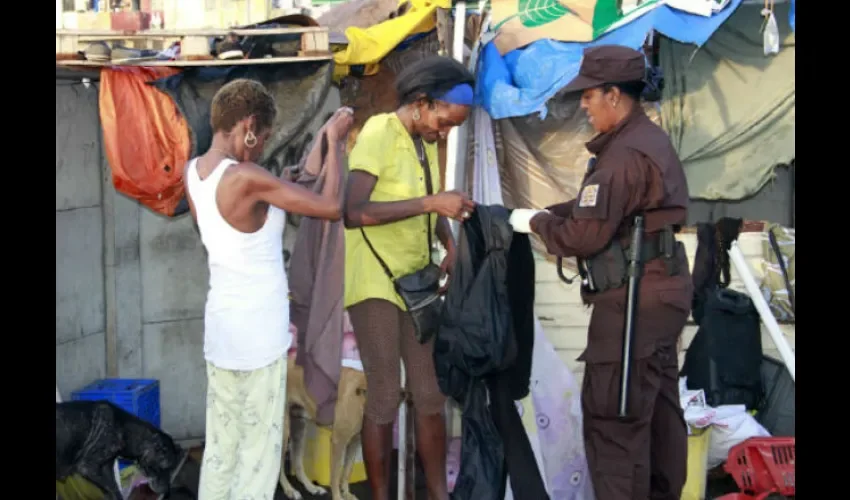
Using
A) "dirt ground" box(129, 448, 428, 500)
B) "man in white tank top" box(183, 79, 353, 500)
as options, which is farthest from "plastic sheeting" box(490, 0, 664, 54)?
"dirt ground" box(129, 448, 428, 500)

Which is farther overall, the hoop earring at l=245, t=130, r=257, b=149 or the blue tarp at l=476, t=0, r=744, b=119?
the blue tarp at l=476, t=0, r=744, b=119

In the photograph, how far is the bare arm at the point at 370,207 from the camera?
3844mm

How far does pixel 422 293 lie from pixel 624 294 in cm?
83

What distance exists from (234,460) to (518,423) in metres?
1.27

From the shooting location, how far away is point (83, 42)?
496 cm

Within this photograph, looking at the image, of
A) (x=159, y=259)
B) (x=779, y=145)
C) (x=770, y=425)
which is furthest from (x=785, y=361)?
(x=159, y=259)

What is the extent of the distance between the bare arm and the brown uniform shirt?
527 millimetres

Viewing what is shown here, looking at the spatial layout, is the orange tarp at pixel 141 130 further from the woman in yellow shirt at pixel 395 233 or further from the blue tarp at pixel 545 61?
the blue tarp at pixel 545 61

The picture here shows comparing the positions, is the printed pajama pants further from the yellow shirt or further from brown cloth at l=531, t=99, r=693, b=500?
brown cloth at l=531, t=99, r=693, b=500

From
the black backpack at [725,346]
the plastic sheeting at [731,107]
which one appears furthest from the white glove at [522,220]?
the plastic sheeting at [731,107]

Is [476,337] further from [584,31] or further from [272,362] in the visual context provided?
[584,31]

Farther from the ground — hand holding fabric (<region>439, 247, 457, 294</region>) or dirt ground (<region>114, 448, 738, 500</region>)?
hand holding fabric (<region>439, 247, 457, 294</region>)

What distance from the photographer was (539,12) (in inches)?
216

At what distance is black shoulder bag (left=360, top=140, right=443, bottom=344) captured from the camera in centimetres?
398
